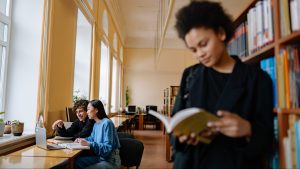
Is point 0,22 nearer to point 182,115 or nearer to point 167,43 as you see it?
point 182,115

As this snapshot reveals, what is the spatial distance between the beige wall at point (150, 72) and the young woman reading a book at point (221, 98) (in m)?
10.8

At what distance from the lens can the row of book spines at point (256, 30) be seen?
1.35 meters

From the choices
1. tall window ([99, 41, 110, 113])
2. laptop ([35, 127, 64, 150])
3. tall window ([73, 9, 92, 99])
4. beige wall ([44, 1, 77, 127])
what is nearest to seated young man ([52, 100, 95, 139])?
beige wall ([44, 1, 77, 127])

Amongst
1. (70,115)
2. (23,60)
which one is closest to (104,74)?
(70,115)

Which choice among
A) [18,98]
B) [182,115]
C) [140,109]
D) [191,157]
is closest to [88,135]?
[18,98]

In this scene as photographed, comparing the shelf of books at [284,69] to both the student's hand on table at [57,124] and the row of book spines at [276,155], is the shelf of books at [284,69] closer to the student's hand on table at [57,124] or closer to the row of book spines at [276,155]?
the row of book spines at [276,155]

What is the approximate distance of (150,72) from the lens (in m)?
12.3

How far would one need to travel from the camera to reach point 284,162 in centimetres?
118

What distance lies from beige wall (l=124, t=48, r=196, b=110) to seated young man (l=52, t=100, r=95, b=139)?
27.9 feet

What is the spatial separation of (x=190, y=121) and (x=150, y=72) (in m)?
11.4

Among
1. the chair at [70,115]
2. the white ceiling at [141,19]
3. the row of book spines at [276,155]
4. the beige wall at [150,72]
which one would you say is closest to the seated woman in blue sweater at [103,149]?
the chair at [70,115]

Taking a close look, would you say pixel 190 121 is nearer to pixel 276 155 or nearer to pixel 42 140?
pixel 276 155

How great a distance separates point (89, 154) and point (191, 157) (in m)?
2.11

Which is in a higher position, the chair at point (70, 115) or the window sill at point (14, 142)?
the chair at point (70, 115)
